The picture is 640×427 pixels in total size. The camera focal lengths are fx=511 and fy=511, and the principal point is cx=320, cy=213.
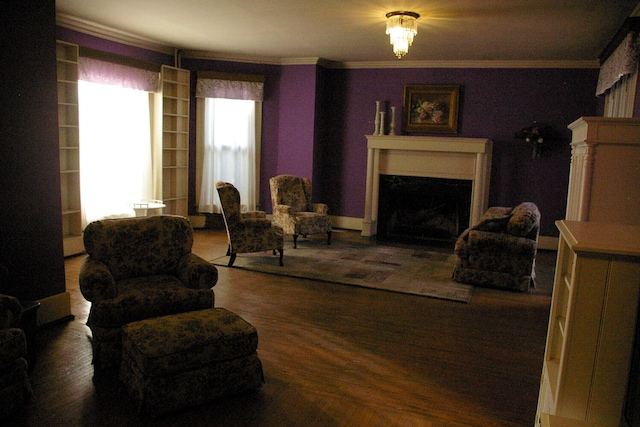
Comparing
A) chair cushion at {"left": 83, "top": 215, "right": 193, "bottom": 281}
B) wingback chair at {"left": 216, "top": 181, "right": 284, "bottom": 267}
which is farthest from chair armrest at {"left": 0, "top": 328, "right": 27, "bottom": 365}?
wingback chair at {"left": 216, "top": 181, "right": 284, "bottom": 267}

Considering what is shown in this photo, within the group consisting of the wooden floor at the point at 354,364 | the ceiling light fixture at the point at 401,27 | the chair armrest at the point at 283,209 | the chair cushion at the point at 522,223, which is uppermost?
the ceiling light fixture at the point at 401,27

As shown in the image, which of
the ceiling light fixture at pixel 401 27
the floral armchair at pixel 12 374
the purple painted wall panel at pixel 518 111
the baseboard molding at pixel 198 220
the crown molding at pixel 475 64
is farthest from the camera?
the baseboard molding at pixel 198 220

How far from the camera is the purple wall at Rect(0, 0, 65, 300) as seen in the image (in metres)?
3.31

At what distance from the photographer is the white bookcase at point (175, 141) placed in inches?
285

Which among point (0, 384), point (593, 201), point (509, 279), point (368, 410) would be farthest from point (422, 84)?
point (0, 384)

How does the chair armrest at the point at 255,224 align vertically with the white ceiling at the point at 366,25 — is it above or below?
below

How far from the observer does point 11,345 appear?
95.6 inches

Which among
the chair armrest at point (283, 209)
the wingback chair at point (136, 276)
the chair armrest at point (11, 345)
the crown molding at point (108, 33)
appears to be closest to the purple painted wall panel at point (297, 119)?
the chair armrest at point (283, 209)

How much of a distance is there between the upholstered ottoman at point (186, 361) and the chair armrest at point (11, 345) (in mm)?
481

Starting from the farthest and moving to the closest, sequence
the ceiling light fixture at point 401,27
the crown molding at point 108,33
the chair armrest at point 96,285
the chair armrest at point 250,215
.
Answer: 1. the chair armrest at point 250,215
2. the crown molding at point 108,33
3. the ceiling light fixture at point 401,27
4. the chair armrest at point 96,285

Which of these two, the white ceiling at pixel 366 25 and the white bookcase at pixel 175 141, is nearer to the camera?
the white ceiling at pixel 366 25

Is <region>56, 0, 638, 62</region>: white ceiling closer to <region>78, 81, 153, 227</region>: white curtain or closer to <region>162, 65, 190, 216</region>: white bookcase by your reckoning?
<region>162, 65, 190, 216</region>: white bookcase

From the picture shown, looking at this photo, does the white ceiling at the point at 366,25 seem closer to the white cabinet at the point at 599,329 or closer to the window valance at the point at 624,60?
the window valance at the point at 624,60

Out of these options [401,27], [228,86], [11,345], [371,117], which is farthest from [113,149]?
[11,345]
